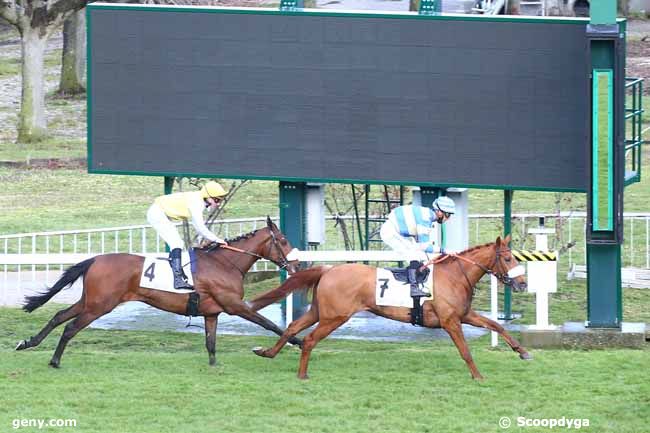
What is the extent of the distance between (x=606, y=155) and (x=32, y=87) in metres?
15.7

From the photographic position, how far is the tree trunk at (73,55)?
31797 millimetres

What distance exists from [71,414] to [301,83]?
4.64 meters

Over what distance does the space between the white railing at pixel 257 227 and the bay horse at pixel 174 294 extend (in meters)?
4.42

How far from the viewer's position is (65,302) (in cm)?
1614

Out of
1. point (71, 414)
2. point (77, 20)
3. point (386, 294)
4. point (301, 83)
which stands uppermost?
point (77, 20)

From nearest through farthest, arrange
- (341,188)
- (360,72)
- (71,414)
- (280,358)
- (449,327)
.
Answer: (71,414) → (449,327) → (280,358) → (360,72) → (341,188)

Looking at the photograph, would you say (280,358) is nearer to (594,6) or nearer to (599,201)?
(599,201)

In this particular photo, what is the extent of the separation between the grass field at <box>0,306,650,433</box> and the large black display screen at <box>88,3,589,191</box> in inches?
71.4

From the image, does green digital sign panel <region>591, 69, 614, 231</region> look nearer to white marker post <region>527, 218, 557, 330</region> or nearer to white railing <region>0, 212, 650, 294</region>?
white marker post <region>527, 218, 557, 330</region>

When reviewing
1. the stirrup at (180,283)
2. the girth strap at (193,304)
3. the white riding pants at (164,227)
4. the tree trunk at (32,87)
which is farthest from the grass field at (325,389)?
the tree trunk at (32,87)

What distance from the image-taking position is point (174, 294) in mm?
12508

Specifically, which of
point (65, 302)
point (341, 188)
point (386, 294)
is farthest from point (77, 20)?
point (386, 294)

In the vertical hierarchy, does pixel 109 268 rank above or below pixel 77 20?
below

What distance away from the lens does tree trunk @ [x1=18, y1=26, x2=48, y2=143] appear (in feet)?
87.4
